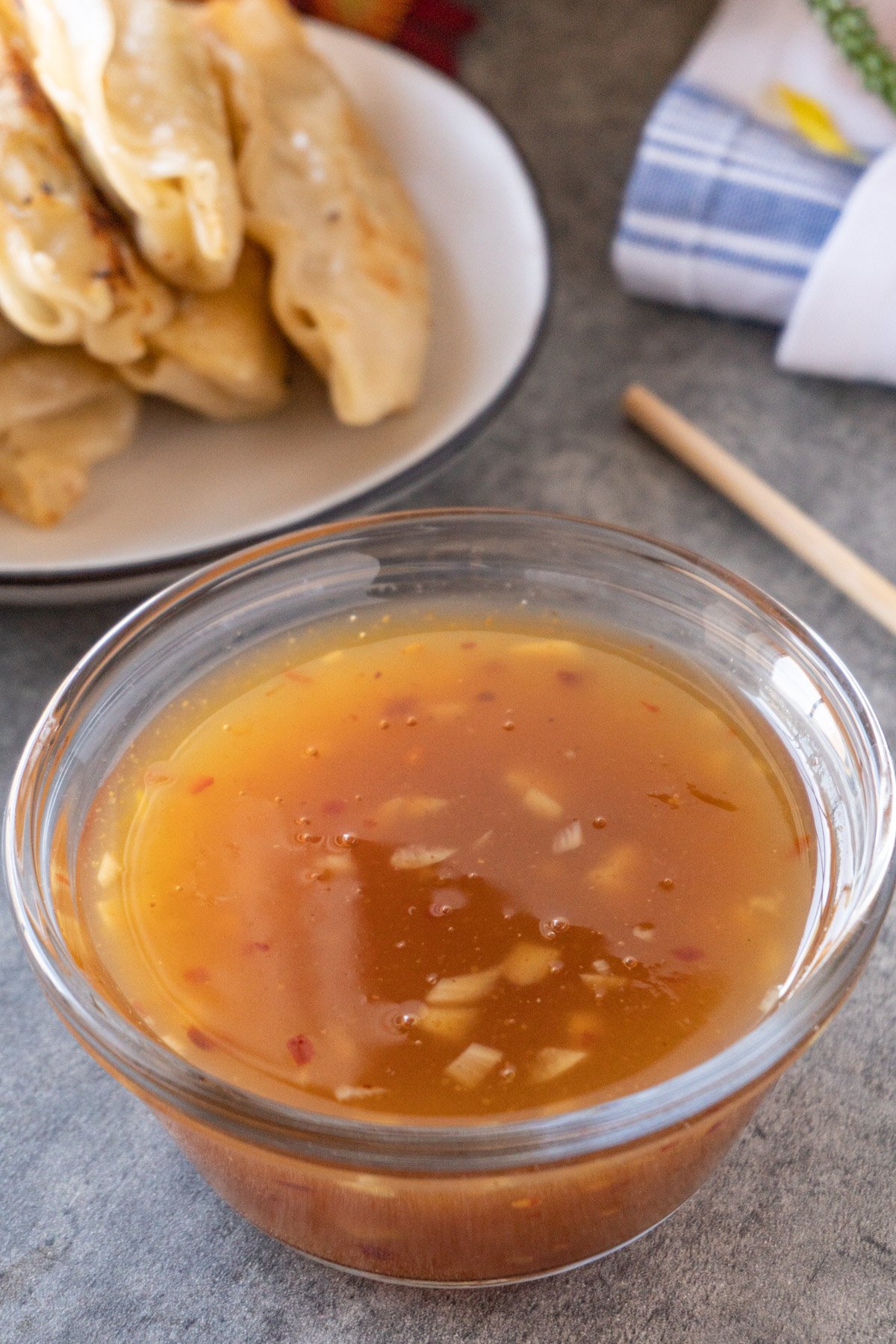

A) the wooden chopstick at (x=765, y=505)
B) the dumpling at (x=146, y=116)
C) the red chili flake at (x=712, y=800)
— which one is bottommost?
the wooden chopstick at (x=765, y=505)

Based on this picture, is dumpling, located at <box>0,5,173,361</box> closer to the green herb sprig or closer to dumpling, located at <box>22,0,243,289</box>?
dumpling, located at <box>22,0,243,289</box>

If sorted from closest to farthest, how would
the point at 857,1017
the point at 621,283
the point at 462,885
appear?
the point at 462,885, the point at 857,1017, the point at 621,283

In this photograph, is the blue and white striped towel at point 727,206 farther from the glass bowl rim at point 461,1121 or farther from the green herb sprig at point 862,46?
the glass bowl rim at point 461,1121

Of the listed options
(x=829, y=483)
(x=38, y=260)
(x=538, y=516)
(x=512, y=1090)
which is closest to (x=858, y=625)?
(x=829, y=483)

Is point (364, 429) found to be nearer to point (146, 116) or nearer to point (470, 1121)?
point (146, 116)

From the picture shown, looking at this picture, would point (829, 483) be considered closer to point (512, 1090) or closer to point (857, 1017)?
point (857, 1017)

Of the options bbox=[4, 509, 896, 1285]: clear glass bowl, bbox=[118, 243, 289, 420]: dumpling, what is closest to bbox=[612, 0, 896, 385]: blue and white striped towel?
bbox=[118, 243, 289, 420]: dumpling

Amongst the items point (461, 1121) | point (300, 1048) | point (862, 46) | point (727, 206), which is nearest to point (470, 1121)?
point (461, 1121)

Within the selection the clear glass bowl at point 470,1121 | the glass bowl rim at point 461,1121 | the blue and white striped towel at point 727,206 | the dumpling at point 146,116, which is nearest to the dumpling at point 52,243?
the dumpling at point 146,116
